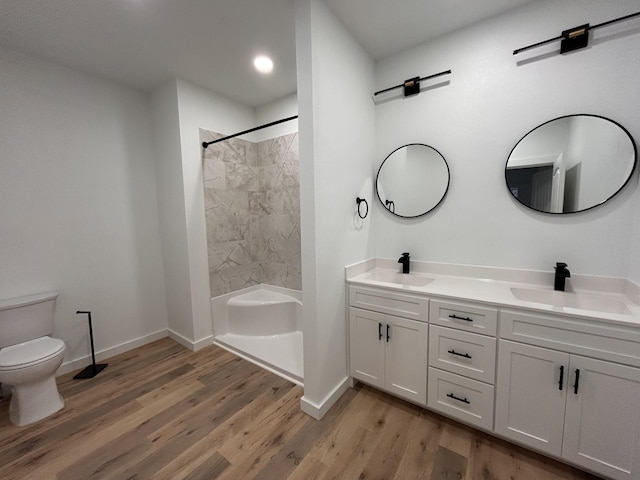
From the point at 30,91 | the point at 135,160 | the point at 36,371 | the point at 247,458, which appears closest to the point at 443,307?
the point at 247,458

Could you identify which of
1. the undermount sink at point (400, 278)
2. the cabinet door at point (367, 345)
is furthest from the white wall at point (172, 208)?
the undermount sink at point (400, 278)

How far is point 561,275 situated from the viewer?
1.60 metres

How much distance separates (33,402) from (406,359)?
2.62 m

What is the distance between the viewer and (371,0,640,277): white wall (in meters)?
1.50

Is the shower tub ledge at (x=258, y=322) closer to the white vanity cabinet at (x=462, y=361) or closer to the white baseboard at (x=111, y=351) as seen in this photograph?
the white baseboard at (x=111, y=351)

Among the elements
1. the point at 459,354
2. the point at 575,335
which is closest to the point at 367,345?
the point at 459,354

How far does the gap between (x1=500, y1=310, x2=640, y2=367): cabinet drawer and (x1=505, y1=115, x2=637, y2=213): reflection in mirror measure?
781 millimetres

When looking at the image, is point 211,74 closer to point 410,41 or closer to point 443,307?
point 410,41

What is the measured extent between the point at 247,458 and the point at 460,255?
198 centimetres

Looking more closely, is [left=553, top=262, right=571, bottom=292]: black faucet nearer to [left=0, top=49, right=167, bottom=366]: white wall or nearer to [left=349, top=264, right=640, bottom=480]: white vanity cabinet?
[left=349, top=264, right=640, bottom=480]: white vanity cabinet

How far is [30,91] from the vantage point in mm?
2059

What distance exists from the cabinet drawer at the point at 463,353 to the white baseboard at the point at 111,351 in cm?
287

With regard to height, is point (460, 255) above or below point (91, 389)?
above

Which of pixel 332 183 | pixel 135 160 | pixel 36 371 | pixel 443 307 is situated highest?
pixel 135 160
